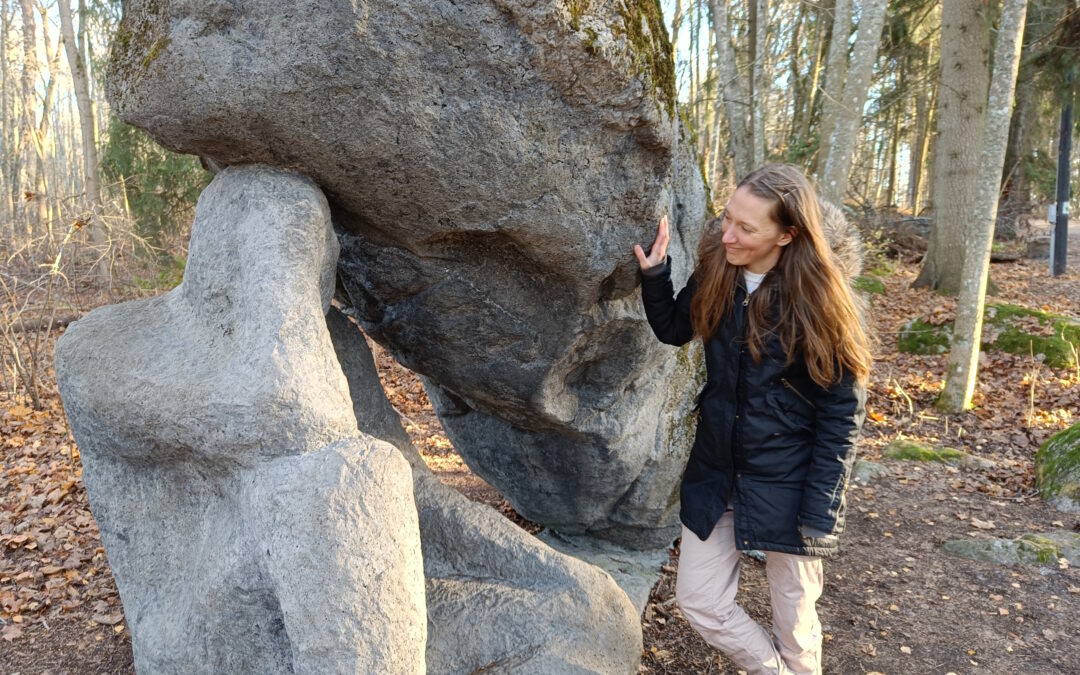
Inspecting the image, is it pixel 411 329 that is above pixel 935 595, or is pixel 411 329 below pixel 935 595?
above

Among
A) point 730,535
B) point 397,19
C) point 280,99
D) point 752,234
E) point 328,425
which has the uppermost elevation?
point 397,19

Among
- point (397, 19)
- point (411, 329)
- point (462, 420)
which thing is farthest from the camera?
point (462, 420)

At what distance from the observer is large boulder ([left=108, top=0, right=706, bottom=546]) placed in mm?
2273

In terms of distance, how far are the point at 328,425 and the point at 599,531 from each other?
2686 millimetres

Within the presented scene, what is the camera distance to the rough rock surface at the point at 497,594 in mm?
2678

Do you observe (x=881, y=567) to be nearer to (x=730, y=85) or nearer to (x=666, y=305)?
(x=666, y=305)

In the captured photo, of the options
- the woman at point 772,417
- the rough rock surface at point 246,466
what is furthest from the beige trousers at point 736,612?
the rough rock surface at point 246,466

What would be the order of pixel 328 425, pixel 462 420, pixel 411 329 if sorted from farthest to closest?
1. pixel 462 420
2. pixel 411 329
3. pixel 328 425

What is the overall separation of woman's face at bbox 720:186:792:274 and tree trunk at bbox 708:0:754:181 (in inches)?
320

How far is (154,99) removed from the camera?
234 centimetres

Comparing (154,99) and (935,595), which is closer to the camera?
(154,99)

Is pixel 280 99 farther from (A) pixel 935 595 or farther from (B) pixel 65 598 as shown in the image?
(A) pixel 935 595

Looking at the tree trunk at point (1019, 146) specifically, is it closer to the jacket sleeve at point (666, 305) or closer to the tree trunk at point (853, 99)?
the tree trunk at point (853, 99)

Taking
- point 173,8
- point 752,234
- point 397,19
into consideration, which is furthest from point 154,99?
point 752,234
